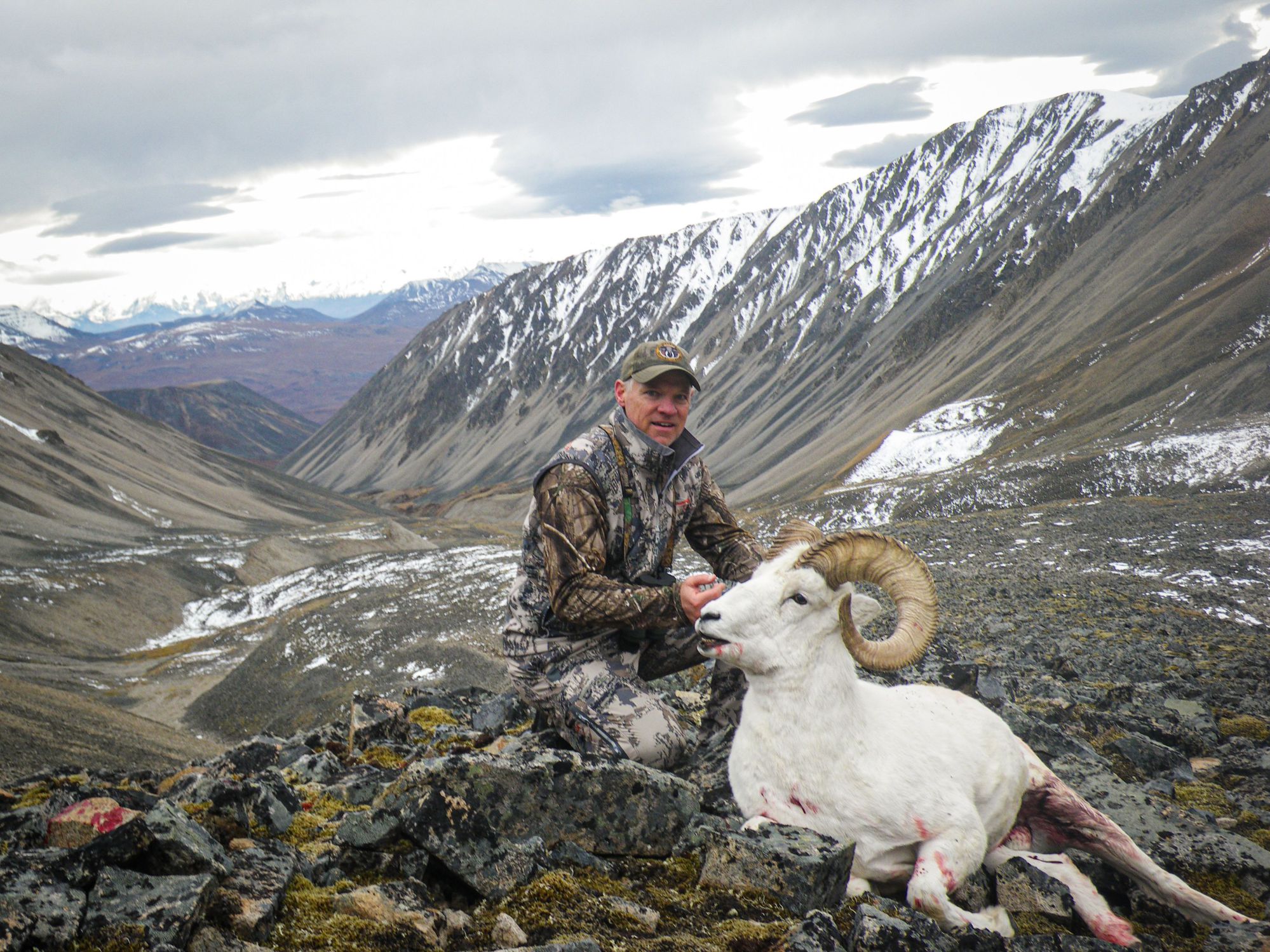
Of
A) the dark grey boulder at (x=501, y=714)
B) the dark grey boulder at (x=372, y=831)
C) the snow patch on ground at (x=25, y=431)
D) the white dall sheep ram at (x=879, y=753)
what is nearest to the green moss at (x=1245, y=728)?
the white dall sheep ram at (x=879, y=753)

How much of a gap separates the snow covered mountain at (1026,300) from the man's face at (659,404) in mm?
45242

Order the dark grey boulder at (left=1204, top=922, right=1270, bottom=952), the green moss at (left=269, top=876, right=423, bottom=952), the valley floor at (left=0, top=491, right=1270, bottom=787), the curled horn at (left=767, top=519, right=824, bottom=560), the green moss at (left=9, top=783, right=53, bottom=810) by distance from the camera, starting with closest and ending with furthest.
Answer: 1. the green moss at (left=269, top=876, right=423, bottom=952)
2. the dark grey boulder at (left=1204, top=922, right=1270, bottom=952)
3. the curled horn at (left=767, top=519, right=824, bottom=560)
4. the green moss at (left=9, top=783, right=53, bottom=810)
5. the valley floor at (left=0, top=491, right=1270, bottom=787)

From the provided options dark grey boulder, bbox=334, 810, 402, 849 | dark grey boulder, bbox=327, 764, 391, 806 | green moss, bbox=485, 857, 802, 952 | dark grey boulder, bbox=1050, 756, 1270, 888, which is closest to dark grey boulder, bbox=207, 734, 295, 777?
dark grey boulder, bbox=327, 764, 391, 806

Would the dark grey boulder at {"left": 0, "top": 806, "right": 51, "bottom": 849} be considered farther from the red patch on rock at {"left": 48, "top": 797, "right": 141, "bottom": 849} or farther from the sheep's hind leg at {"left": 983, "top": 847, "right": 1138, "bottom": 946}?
the sheep's hind leg at {"left": 983, "top": 847, "right": 1138, "bottom": 946}

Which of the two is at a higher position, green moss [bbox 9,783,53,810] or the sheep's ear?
the sheep's ear

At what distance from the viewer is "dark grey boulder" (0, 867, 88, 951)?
3.69m

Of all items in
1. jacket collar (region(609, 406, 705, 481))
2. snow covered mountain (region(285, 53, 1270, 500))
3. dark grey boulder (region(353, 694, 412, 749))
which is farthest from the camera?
snow covered mountain (region(285, 53, 1270, 500))

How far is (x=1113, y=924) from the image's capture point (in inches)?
190

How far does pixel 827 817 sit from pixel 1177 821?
8.94 feet

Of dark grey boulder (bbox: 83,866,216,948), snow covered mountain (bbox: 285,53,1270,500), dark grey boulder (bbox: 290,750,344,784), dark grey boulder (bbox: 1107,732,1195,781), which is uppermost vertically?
snow covered mountain (bbox: 285,53,1270,500)

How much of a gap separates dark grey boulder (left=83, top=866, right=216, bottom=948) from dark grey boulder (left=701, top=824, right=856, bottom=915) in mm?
2687

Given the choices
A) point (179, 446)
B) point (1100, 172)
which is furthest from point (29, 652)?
point (1100, 172)

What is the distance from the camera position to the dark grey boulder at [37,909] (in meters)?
3.69

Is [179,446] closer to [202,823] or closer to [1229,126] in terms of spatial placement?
[202,823]
